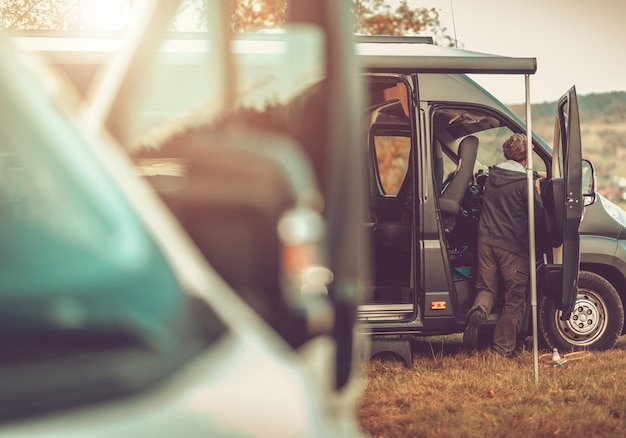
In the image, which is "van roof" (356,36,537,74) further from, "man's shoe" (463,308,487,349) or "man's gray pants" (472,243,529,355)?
"man's shoe" (463,308,487,349)

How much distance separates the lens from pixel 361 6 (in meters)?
21.5

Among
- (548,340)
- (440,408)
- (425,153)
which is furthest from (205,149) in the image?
(548,340)

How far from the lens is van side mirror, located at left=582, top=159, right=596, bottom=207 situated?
8.29 meters

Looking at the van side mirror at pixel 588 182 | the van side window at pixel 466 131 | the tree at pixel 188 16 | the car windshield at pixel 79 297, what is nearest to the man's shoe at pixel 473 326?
the van side window at pixel 466 131

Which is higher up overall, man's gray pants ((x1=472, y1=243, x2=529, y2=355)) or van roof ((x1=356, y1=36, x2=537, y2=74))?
van roof ((x1=356, y1=36, x2=537, y2=74))

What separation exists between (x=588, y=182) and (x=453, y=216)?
1143mm

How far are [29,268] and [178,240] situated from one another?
6.0 inches

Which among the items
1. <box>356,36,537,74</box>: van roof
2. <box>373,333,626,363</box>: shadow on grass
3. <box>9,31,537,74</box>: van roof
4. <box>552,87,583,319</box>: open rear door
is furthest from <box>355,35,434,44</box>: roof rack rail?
<box>373,333,626,363</box>: shadow on grass

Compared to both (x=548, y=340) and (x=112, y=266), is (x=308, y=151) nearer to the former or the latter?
(x=112, y=266)

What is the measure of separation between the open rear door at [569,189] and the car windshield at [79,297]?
674 centimetres

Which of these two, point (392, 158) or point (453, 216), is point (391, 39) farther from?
point (392, 158)

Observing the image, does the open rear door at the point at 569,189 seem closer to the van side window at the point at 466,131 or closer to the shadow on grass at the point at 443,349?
the van side window at the point at 466,131

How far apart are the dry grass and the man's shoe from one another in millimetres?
193

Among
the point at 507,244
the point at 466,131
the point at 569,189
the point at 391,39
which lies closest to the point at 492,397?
the point at 569,189
